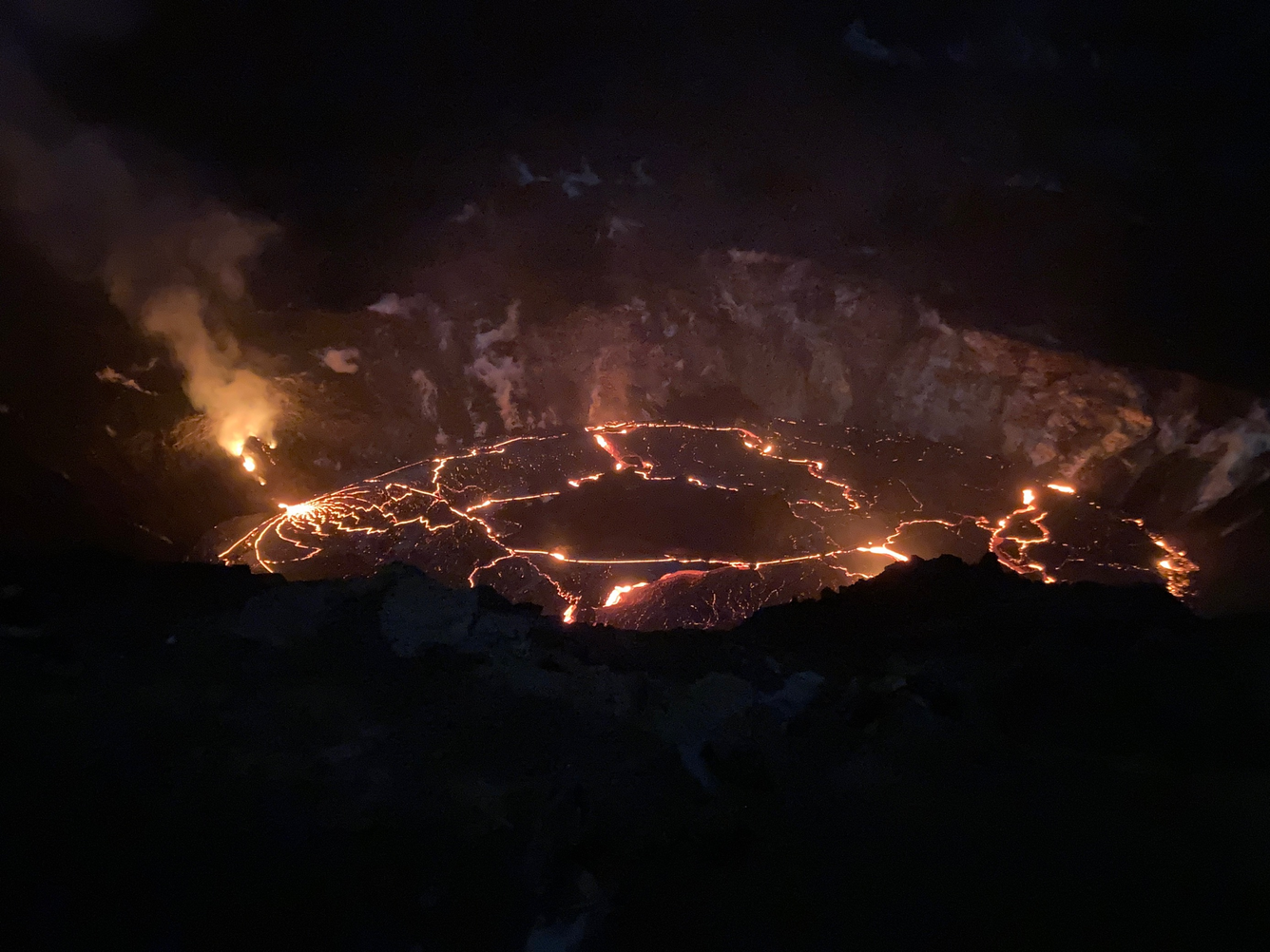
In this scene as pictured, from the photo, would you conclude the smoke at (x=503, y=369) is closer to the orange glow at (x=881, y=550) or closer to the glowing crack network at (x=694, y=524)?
the glowing crack network at (x=694, y=524)

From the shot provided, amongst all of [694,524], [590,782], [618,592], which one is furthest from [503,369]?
[590,782]

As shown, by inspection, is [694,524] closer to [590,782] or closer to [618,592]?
[618,592]

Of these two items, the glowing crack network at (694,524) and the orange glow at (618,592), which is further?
the glowing crack network at (694,524)

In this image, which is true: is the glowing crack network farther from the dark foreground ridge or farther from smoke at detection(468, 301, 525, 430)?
the dark foreground ridge

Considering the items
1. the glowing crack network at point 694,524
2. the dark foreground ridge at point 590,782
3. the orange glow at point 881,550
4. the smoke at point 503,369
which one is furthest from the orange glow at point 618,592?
the dark foreground ridge at point 590,782

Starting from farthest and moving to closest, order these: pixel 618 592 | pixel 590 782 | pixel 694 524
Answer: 1. pixel 694 524
2. pixel 618 592
3. pixel 590 782
